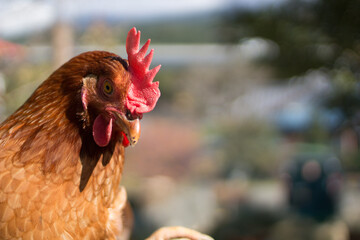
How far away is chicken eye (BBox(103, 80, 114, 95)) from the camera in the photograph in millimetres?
1038

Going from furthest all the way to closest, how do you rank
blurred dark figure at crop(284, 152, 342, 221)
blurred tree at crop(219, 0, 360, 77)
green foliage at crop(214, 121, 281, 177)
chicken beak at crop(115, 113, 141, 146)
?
green foliage at crop(214, 121, 281, 177) < blurred dark figure at crop(284, 152, 342, 221) < blurred tree at crop(219, 0, 360, 77) < chicken beak at crop(115, 113, 141, 146)

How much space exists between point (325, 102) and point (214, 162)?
3.94 meters

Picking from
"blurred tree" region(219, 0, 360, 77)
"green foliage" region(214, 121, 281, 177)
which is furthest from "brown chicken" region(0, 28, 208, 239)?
"green foliage" region(214, 121, 281, 177)

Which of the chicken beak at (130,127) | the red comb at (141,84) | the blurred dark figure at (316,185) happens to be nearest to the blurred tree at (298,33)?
the blurred dark figure at (316,185)

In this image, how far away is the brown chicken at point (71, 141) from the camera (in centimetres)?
101

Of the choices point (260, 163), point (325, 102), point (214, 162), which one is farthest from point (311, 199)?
point (214, 162)

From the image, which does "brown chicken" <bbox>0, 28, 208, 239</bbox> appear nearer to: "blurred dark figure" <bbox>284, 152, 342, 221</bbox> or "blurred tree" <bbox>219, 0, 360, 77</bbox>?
"blurred tree" <bbox>219, 0, 360, 77</bbox>

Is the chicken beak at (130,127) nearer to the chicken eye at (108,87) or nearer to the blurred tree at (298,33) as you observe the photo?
the chicken eye at (108,87)

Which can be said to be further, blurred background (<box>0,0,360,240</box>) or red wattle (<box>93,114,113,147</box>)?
blurred background (<box>0,0,360,240</box>)

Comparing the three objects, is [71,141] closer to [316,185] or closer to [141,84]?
[141,84]

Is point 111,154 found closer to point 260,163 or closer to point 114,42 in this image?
point 114,42

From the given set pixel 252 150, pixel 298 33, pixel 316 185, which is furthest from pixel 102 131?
pixel 252 150

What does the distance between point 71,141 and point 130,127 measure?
20cm

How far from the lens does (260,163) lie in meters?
7.70
